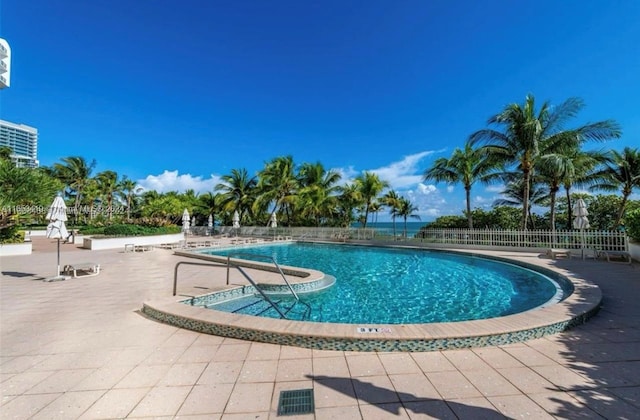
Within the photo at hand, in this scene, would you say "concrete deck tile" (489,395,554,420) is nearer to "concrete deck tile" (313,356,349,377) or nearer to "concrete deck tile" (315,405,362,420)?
"concrete deck tile" (315,405,362,420)

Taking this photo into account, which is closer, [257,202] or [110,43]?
[110,43]

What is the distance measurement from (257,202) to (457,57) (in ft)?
57.2

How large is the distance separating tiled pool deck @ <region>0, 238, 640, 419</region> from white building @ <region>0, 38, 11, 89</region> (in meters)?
6.23

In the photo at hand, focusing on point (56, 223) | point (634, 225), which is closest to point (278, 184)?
point (56, 223)

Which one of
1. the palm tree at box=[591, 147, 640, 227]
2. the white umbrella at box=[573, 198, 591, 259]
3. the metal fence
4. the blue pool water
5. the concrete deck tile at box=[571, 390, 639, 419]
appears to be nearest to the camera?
the concrete deck tile at box=[571, 390, 639, 419]

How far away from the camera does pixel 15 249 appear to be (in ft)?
43.4

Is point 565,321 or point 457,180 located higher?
point 457,180

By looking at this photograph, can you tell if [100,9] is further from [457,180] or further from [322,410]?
[457,180]

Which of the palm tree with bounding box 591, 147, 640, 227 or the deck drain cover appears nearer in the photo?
the deck drain cover

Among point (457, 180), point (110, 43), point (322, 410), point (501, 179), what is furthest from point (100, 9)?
point (501, 179)

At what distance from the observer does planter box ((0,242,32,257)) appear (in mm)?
12961

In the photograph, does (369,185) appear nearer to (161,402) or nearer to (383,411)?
(383,411)

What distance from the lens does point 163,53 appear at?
15.1 metres

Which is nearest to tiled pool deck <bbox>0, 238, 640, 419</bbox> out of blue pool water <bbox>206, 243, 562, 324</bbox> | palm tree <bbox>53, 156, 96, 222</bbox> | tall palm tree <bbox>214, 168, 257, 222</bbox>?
blue pool water <bbox>206, 243, 562, 324</bbox>
